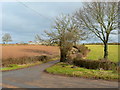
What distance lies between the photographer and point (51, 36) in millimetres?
19453

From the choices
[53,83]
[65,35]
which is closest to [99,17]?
[65,35]

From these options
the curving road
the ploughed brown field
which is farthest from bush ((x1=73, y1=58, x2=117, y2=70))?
the ploughed brown field

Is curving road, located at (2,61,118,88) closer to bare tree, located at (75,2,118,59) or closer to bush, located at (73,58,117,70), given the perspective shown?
bush, located at (73,58,117,70)

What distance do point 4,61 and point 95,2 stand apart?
16.8 m

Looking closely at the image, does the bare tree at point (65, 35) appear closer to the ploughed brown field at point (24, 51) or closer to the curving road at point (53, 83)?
the ploughed brown field at point (24, 51)

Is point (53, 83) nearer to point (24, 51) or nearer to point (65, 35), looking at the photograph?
point (65, 35)

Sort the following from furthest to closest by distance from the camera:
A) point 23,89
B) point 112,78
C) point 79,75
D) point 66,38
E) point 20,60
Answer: point 66,38 < point 20,60 < point 79,75 < point 112,78 < point 23,89

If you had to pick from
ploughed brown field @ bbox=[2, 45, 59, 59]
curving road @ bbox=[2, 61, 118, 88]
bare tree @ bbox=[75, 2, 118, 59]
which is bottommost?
curving road @ bbox=[2, 61, 118, 88]

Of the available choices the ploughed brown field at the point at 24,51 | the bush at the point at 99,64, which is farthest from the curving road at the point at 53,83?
the ploughed brown field at the point at 24,51

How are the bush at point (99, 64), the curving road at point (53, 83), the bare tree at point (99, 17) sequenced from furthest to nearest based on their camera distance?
the bare tree at point (99, 17) → the bush at point (99, 64) → the curving road at point (53, 83)

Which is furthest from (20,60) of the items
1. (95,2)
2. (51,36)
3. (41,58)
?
(95,2)

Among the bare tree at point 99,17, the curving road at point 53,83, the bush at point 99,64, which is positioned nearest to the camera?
the curving road at point 53,83

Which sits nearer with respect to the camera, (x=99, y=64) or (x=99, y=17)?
(x=99, y=64)

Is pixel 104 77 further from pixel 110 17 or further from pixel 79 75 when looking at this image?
pixel 110 17
